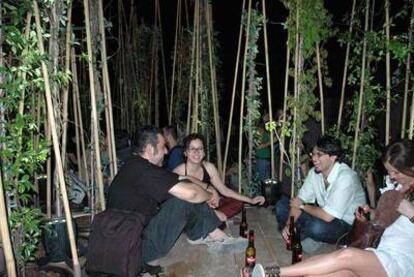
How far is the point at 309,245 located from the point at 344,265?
46.8 inches

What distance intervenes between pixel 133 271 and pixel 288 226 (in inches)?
57.6

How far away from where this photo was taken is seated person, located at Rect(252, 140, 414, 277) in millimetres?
2615

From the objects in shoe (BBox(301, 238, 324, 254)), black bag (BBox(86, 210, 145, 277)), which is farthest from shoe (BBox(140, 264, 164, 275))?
shoe (BBox(301, 238, 324, 254))

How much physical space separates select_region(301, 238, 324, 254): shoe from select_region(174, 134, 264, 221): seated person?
0.67m

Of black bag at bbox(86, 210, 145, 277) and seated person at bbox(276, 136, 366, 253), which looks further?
seated person at bbox(276, 136, 366, 253)

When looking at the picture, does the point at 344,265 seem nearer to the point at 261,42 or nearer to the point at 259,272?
the point at 259,272

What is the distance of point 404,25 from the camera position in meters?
6.08

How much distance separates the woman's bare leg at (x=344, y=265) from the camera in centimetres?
261

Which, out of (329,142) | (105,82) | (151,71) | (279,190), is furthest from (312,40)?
(151,71)

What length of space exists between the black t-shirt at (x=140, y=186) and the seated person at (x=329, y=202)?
125 centimetres

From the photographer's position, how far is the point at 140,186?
331 centimetres

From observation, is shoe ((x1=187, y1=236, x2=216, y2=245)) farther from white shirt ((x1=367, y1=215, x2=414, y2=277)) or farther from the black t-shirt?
white shirt ((x1=367, y1=215, x2=414, y2=277))

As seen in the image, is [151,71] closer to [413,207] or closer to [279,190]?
[279,190]

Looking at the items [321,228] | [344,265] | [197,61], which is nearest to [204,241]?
[321,228]
